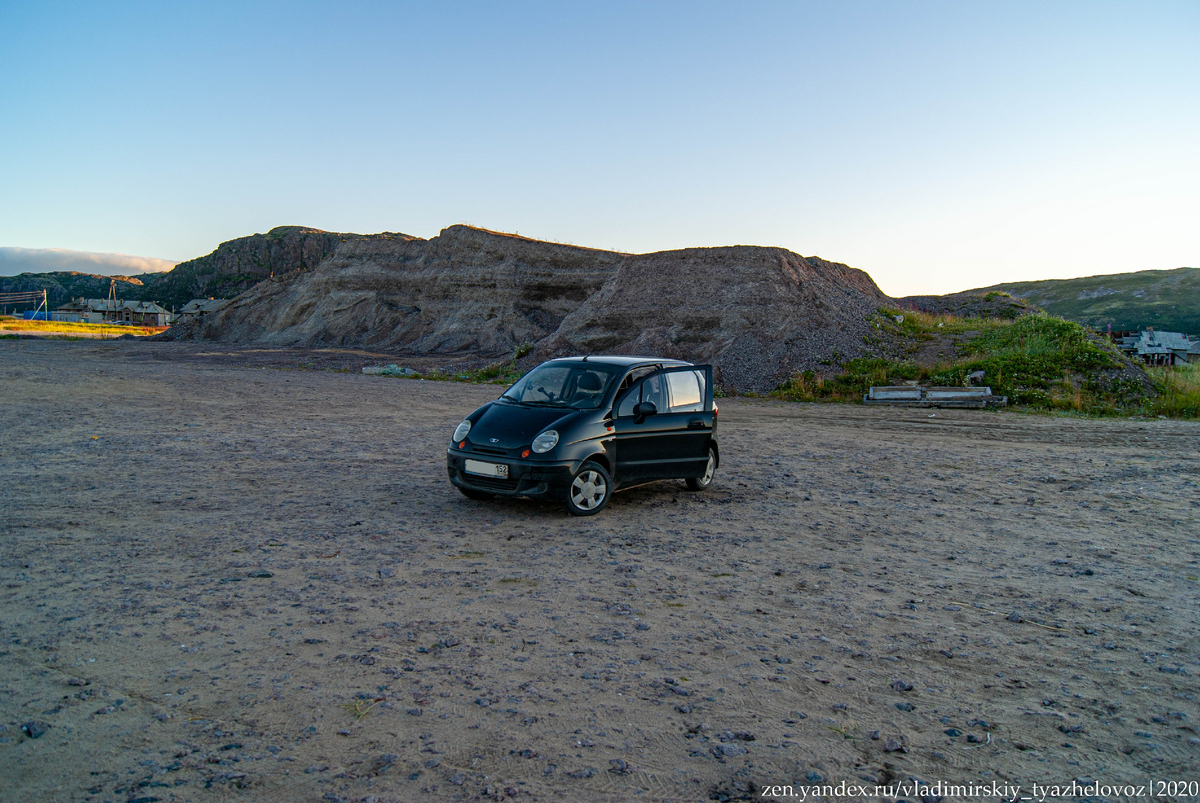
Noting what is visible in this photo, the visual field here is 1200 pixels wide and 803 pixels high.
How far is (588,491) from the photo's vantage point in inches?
316

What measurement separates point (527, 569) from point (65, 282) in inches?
8321

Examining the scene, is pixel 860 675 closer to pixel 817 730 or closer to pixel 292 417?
pixel 817 730

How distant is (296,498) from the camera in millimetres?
8320

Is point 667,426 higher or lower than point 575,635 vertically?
higher

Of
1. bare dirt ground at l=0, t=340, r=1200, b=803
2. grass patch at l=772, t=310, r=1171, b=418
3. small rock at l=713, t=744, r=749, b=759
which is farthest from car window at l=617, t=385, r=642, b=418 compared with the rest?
grass patch at l=772, t=310, r=1171, b=418

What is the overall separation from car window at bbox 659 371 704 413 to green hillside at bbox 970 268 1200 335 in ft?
319

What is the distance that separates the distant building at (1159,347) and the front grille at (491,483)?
49.0 metres

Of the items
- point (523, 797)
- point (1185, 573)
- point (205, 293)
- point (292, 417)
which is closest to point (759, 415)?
point (292, 417)

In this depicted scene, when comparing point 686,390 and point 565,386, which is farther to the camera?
point 686,390

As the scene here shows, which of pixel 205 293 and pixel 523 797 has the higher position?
pixel 205 293

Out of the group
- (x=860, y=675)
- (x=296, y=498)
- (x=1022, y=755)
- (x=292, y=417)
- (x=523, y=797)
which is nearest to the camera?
(x=523, y=797)

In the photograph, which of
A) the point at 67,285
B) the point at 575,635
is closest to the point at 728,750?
the point at 575,635

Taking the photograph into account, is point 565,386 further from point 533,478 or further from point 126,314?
point 126,314

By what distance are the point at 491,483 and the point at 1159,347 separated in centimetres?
5774
